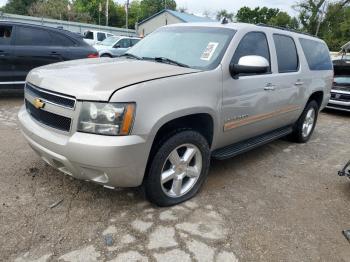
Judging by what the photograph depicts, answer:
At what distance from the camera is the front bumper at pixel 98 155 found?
8.55ft

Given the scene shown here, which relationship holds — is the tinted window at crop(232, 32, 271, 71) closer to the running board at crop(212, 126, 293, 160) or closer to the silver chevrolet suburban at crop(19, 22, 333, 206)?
the silver chevrolet suburban at crop(19, 22, 333, 206)

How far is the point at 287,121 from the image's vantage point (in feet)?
16.4

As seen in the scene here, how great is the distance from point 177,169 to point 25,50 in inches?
204

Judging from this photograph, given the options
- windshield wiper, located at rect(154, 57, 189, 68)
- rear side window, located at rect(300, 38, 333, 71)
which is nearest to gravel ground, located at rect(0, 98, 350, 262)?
windshield wiper, located at rect(154, 57, 189, 68)

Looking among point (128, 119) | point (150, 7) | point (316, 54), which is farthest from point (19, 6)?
point (128, 119)

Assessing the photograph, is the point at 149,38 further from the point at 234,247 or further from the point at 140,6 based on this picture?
→ the point at 140,6

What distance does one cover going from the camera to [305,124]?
18.9 feet

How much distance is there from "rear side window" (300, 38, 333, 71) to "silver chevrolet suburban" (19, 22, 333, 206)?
694mm

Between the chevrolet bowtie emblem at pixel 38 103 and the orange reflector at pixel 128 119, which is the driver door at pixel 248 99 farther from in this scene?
Result: the chevrolet bowtie emblem at pixel 38 103

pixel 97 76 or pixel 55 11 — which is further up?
pixel 55 11

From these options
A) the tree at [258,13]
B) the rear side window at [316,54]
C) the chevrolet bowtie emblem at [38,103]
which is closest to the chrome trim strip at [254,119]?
the rear side window at [316,54]

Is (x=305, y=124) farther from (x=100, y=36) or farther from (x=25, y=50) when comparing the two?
A: (x=100, y=36)

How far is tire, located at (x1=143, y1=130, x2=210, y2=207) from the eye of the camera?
2996 millimetres

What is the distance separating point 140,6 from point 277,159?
7600cm
